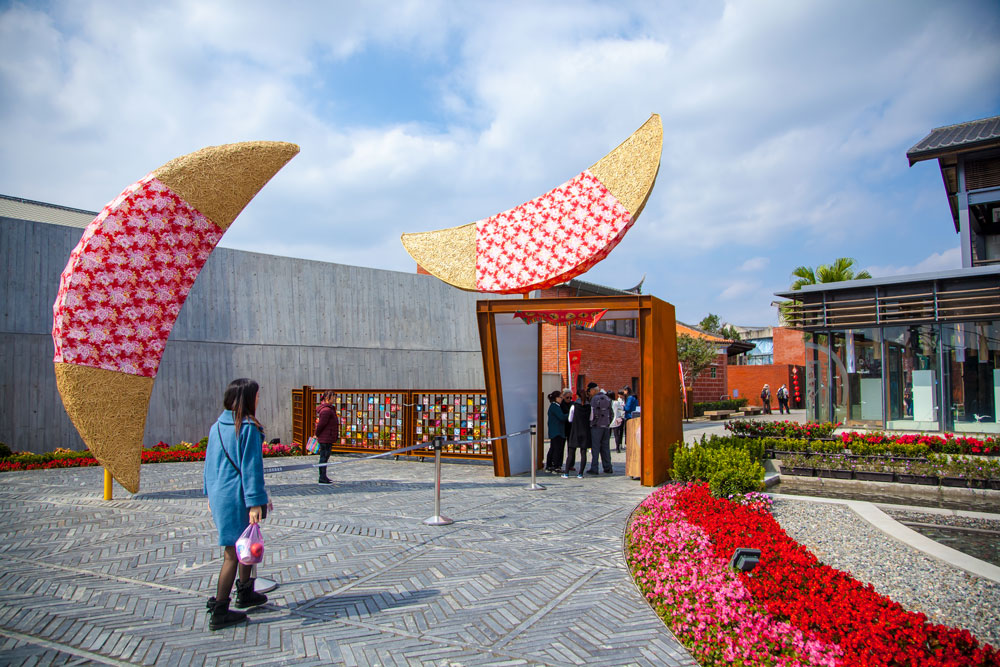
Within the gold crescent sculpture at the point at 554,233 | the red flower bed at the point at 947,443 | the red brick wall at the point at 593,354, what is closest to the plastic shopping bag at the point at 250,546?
the gold crescent sculpture at the point at 554,233

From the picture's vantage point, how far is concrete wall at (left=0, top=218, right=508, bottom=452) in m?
14.2

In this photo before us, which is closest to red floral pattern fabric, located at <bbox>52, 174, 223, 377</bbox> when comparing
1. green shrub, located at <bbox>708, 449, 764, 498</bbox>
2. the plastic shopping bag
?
the plastic shopping bag

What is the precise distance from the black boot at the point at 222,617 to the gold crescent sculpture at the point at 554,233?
653cm

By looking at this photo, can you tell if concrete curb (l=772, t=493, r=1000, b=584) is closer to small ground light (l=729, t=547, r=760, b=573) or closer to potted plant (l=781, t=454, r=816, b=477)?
potted plant (l=781, t=454, r=816, b=477)

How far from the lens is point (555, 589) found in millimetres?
5051

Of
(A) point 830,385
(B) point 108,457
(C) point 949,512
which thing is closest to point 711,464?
(C) point 949,512

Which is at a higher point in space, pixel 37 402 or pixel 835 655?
pixel 37 402

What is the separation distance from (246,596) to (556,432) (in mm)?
7739

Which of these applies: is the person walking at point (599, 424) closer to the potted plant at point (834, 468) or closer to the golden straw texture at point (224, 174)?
the potted plant at point (834, 468)

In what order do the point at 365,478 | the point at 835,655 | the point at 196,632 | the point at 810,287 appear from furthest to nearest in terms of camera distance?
1. the point at 810,287
2. the point at 365,478
3. the point at 196,632
4. the point at 835,655

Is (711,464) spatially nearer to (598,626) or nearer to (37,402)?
(598,626)

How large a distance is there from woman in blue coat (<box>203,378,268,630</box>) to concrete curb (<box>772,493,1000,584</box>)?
6628 mm

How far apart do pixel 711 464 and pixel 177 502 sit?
316 inches

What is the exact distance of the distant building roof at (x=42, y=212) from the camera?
1647 centimetres
